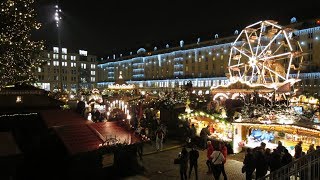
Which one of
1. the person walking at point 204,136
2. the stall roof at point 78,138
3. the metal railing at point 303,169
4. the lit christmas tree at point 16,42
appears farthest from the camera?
the person walking at point 204,136

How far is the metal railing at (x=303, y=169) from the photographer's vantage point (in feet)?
27.9

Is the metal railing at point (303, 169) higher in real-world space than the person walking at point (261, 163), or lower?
higher

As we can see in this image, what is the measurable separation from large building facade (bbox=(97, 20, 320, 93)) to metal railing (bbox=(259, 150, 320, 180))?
2138 inches

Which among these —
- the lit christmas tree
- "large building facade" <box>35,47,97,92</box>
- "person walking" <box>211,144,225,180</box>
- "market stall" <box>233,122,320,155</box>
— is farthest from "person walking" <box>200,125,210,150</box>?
"large building facade" <box>35,47,97,92</box>

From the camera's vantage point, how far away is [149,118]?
24344mm

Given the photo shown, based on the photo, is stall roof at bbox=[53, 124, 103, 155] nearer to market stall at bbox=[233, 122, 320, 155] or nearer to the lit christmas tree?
the lit christmas tree

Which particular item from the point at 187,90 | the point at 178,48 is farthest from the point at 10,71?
the point at 178,48

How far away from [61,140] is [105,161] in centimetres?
213

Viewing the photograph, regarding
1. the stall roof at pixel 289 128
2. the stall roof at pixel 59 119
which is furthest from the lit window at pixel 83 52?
the stall roof at pixel 289 128

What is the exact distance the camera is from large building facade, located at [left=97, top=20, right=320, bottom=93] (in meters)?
61.7

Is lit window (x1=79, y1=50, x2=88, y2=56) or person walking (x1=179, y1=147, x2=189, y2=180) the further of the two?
lit window (x1=79, y1=50, x2=88, y2=56)

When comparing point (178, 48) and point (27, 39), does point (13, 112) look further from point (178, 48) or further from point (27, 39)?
point (178, 48)

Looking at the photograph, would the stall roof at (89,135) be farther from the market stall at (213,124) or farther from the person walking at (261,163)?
the market stall at (213,124)

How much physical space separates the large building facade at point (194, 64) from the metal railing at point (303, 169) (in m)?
54.3
